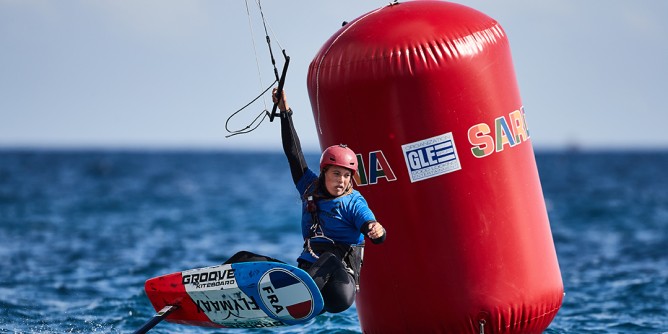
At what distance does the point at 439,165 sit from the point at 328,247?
101 centimetres

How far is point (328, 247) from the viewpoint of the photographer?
274 inches

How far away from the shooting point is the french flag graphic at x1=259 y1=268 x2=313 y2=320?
6883 mm

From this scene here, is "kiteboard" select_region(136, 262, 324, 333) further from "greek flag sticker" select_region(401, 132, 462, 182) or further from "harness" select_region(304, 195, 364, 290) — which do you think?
"greek flag sticker" select_region(401, 132, 462, 182)

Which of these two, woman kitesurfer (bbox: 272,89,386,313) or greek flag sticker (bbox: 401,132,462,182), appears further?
greek flag sticker (bbox: 401,132,462,182)

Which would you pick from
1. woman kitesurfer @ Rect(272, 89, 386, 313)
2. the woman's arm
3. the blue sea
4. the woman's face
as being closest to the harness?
woman kitesurfer @ Rect(272, 89, 386, 313)

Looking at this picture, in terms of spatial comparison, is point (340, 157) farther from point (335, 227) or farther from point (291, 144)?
point (291, 144)

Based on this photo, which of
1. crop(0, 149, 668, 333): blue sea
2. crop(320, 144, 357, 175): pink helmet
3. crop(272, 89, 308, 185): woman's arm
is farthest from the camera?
crop(0, 149, 668, 333): blue sea

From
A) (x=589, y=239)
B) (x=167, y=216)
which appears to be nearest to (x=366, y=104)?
(x=589, y=239)

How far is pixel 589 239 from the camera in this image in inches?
813

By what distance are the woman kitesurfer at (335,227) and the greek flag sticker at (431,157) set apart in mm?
481

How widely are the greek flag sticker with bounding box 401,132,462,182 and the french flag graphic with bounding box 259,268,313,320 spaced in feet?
3.81

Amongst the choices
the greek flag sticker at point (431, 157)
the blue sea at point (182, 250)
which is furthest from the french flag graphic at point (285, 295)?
the blue sea at point (182, 250)

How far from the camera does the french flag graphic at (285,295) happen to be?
6883mm

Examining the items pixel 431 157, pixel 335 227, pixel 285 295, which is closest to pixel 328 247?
pixel 335 227
